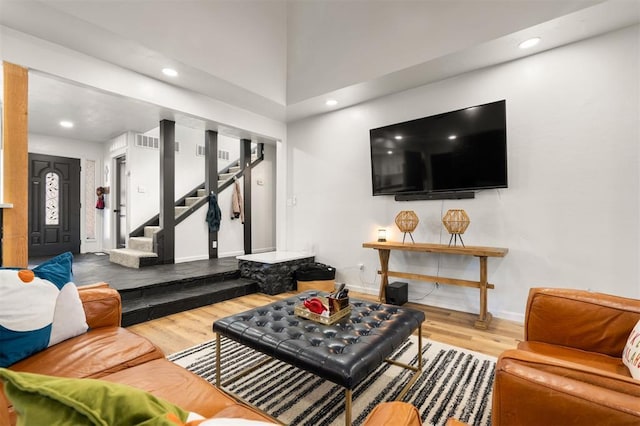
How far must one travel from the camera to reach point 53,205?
6293 mm

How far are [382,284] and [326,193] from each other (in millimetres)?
1666

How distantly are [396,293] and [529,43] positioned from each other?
2867 millimetres

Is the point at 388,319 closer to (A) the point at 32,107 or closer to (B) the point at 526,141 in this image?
(B) the point at 526,141

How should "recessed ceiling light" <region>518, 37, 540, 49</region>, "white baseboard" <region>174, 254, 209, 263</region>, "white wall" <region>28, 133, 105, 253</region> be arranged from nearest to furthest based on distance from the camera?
"recessed ceiling light" <region>518, 37, 540, 49</region> → "white baseboard" <region>174, 254, 209, 263</region> → "white wall" <region>28, 133, 105, 253</region>

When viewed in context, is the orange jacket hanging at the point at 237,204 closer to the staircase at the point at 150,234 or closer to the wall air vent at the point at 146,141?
the staircase at the point at 150,234

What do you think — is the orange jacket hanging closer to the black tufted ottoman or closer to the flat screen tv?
the flat screen tv

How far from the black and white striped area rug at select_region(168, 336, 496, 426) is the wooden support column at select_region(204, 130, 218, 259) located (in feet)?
10.7

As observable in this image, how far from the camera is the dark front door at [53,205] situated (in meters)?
6.04

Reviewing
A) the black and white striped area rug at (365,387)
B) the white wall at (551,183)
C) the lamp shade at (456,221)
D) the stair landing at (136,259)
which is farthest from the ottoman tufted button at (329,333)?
the stair landing at (136,259)

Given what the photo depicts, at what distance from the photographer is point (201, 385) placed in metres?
1.20

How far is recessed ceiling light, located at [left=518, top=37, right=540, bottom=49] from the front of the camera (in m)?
2.72

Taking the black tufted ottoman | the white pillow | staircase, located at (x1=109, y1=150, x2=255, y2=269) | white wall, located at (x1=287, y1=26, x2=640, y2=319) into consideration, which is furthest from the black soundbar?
staircase, located at (x1=109, y1=150, x2=255, y2=269)

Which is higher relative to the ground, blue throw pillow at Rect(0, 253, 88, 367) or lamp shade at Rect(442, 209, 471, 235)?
lamp shade at Rect(442, 209, 471, 235)

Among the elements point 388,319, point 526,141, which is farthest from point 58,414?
point 526,141
